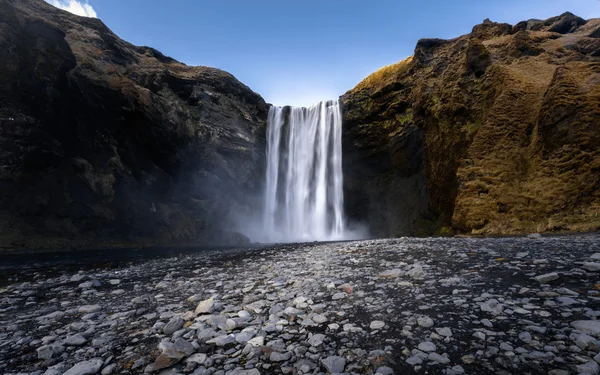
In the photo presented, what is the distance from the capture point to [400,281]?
500 cm

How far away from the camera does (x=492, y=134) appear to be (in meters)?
16.4

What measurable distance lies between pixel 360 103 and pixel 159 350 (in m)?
32.2

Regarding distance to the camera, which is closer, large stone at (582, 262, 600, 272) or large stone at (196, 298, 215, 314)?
large stone at (196, 298, 215, 314)

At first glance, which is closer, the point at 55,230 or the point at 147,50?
the point at 55,230

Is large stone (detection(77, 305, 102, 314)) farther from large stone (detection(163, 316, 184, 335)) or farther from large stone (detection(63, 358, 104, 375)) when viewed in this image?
large stone (detection(63, 358, 104, 375))

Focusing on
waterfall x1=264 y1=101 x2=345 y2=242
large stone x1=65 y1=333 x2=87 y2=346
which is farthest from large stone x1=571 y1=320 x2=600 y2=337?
waterfall x1=264 y1=101 x2=345 y2=242

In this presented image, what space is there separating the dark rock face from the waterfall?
2.77 metres

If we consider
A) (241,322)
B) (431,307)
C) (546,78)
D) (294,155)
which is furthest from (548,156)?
(294,155)

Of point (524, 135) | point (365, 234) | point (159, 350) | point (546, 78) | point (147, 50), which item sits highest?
point (147, 50)

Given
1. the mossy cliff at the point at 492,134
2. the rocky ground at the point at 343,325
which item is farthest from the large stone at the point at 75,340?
the mossy cliff at the point at 492,134

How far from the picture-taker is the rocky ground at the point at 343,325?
8.41 ft

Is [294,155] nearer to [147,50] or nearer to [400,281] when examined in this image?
[147,50]

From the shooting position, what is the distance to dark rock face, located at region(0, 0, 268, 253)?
76.8 feet

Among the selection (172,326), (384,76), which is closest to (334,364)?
(172,326)
